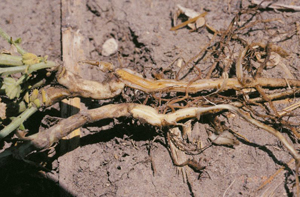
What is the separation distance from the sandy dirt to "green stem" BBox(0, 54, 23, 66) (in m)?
0.39

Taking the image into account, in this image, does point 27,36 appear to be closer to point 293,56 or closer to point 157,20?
point 157,20

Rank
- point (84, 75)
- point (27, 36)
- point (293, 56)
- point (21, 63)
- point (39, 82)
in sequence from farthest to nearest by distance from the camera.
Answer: point (27, 36) < point (84, 75) < point (293, 56) < point (39, 82) < point (21, 63)

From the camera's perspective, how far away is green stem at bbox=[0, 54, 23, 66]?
116cm

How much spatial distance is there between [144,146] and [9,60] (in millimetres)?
829

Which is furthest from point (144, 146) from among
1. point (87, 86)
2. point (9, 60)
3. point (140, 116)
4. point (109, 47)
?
point (9, 60)

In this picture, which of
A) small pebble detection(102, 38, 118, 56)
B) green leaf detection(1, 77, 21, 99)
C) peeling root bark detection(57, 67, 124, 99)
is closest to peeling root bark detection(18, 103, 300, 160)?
peeling root bark detection(57, 67, 124, 99)

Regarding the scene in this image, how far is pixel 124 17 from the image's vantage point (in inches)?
70.2

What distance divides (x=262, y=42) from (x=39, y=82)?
129 centimetres

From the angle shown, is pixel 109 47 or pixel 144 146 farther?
pixel 109 47

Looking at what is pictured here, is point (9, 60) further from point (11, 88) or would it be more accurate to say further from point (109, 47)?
point (109, 47)

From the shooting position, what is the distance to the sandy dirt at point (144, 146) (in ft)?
4.76

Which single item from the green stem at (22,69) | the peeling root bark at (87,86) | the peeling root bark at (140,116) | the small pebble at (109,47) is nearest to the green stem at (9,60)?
the green stem at (22,69)

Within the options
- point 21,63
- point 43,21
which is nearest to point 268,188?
point 21,63

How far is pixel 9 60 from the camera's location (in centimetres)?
117
